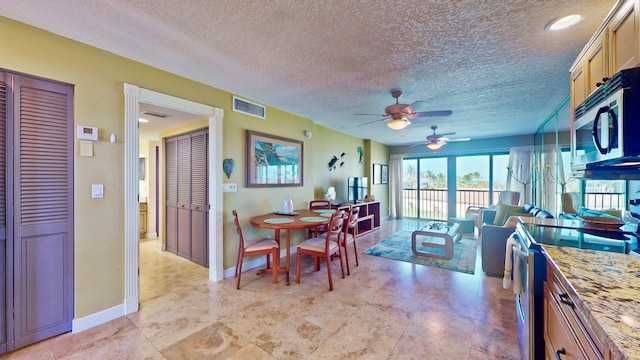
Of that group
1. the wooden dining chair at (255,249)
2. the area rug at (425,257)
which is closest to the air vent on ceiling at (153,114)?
the wooden dining chair at (255,249)

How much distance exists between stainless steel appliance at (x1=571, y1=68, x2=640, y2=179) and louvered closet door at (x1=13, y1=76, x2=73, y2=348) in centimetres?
361

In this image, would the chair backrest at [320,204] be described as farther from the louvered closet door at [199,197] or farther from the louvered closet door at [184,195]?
the louvered closet door at [184,195]

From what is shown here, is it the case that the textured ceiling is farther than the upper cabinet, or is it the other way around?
the textured ceiling

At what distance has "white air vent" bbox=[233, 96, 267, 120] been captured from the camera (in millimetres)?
3313

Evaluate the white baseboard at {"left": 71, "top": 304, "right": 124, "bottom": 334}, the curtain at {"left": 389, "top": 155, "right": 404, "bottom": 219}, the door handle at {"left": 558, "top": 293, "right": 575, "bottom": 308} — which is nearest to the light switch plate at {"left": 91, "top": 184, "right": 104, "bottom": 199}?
the white baseboard at {"left": 71, "top": 304, "right": 124, "bottom": 334}

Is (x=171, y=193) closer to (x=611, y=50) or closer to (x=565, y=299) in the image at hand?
(x=565, y=299)

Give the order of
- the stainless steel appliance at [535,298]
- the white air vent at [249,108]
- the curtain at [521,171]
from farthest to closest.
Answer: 1. the curtain at [521,171]
2. the white air vent at [249,108]
3. the stainless steel appliance at [535,298]

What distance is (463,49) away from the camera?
7.00 ft

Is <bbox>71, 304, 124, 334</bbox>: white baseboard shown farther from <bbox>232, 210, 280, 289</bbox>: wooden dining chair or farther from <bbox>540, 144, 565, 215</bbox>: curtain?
<bbox>540, 144, 565, 215</bbox>: curtain

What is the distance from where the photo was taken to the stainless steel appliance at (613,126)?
106 cm

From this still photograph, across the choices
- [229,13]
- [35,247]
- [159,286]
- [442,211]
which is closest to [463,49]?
[229,13]

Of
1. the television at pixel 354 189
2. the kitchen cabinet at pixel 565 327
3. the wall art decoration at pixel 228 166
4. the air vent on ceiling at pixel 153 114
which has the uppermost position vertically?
the air vent on ceiling at pixel 153 114

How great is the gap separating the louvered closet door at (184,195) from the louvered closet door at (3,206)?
6.47 ft

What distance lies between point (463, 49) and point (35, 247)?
3918 millimetres
